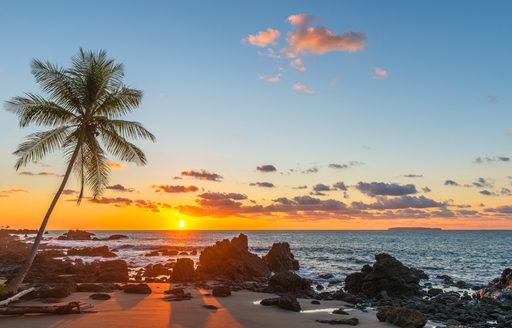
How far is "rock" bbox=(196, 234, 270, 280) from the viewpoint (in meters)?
43.1

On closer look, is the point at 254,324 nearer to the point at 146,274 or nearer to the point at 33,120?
the point at 33,120

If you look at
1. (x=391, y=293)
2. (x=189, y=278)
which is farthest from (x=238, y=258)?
(x=391, y=293)

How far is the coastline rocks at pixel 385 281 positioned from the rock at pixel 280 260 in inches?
768

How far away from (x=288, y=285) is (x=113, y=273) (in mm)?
14100

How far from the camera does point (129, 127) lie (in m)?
27.0

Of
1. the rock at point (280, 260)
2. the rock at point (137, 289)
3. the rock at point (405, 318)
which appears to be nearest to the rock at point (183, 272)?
the rock at point (137, 289)

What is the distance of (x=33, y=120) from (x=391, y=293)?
27.7 m

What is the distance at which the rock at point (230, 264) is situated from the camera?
43.1 m

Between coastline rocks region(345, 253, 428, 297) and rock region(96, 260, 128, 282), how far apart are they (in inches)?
734

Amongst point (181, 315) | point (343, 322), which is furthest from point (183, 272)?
point (343, 322)

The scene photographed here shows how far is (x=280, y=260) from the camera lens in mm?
55500

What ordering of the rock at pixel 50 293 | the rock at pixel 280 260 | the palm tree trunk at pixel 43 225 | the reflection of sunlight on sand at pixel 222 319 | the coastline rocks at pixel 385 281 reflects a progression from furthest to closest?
the rock at pixel 280 260 < the coastline rocks at pixel 385 281 < the palm tree trunk at pixel 43 225 < the rock at pixel 50 293 < the reflection of sunlight on sand at pixel 222 319

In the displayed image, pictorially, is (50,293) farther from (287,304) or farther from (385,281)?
(385,281)

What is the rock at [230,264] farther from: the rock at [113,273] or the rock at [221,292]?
the rock at [221,292]
